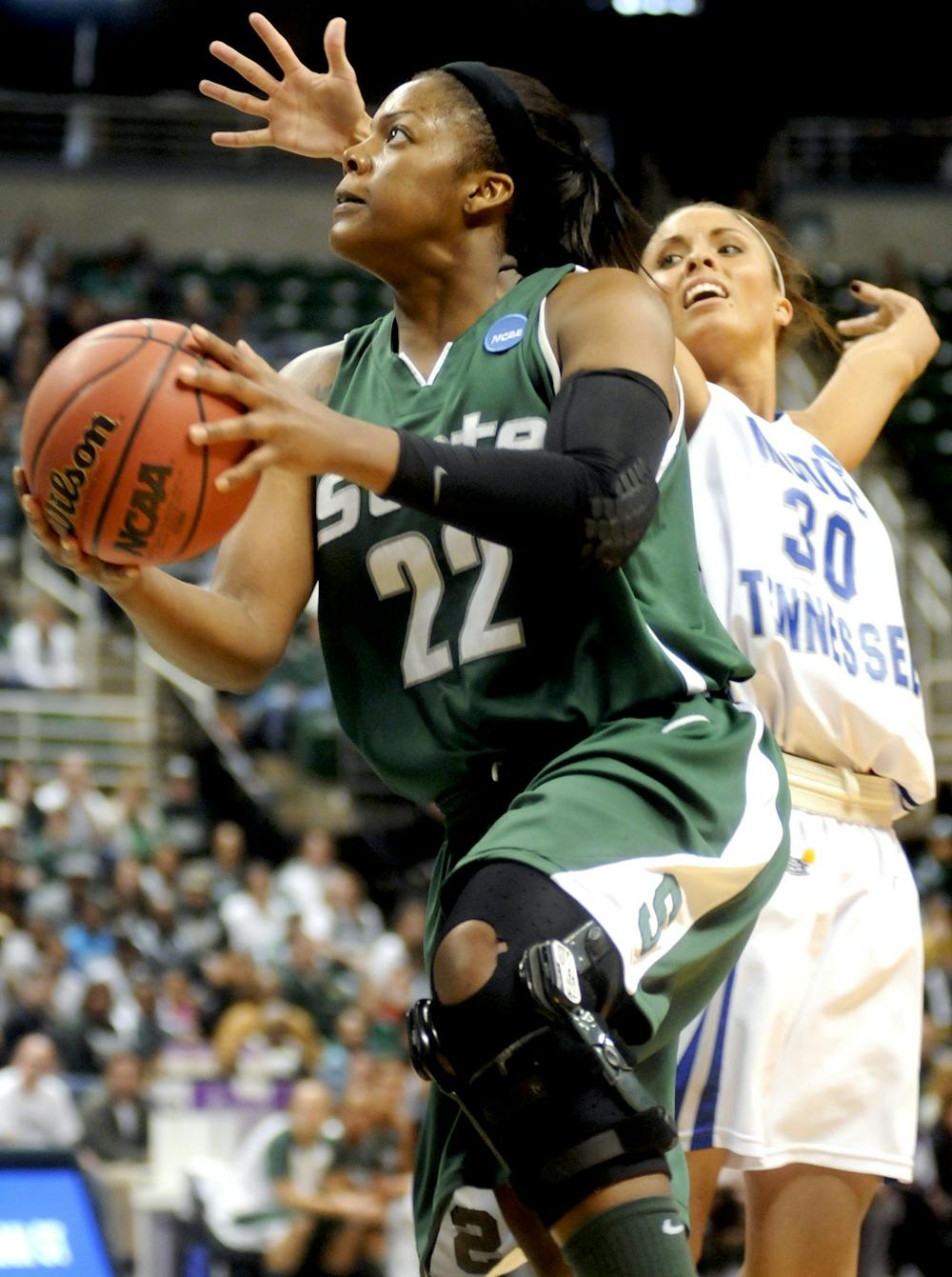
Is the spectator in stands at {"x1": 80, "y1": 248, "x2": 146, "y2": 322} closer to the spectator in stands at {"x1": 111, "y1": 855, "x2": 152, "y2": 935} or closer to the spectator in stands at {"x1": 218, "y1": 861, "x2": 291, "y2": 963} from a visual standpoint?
A: the spectator in stands at {"x1": 218, "y1": 861, "x2": 291, "y2": 963}

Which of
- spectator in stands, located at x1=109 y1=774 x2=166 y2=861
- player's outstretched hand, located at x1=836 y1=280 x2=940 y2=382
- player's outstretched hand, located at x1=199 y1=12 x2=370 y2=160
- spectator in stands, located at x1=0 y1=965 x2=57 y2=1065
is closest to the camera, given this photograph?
player's outstretched hand, located at x1=199 y1=12 x2=370 y2=160

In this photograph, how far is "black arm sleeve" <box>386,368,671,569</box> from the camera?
2.57 metres

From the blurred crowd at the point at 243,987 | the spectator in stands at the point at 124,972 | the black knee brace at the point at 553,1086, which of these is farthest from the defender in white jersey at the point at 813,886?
the spectator in stands at the point at 124,972

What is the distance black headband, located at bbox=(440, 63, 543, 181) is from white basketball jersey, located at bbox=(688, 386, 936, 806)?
0.63 meters

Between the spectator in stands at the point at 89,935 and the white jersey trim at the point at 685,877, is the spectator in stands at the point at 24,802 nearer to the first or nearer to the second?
the spectator in stands at the point at 89,935

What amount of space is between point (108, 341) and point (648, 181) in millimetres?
18987

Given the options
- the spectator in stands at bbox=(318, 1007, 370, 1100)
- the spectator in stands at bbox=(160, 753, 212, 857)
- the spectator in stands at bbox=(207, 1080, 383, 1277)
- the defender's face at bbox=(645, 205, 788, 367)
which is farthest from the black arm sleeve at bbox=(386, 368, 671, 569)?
the spectator in stands at bbox=(160, 753, 212, 857)

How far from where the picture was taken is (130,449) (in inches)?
104

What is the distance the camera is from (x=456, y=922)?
2500 mm

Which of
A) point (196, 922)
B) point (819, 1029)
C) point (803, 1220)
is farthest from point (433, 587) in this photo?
point (196, 922)

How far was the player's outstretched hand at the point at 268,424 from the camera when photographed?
2484mm

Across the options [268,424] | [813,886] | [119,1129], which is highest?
[268,424]

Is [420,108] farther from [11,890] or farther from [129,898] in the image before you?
[129,898]

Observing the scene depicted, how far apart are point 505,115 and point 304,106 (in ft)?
1.81
